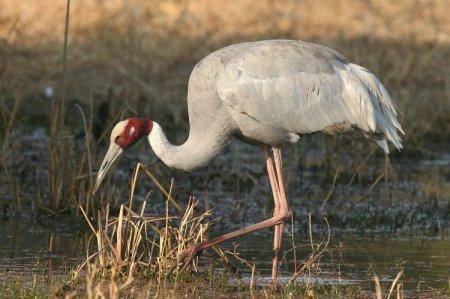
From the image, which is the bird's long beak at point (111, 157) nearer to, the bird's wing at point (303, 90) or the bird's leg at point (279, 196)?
the bird's wing at point (303, 90)

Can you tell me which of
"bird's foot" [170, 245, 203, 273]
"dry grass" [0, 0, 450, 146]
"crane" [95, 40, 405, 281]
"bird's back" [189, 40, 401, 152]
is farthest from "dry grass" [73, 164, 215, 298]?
"dry grass" [0, 0, 450, 146]

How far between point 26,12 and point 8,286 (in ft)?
30.8

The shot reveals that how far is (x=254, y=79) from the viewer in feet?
27.7

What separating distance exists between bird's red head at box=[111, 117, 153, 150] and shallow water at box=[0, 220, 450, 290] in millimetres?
788

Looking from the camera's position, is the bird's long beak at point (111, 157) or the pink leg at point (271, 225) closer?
the pink leg at point (271, 225)

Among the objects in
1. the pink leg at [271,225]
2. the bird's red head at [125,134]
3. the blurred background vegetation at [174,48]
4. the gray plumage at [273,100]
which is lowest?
the pink leg at [271,225]

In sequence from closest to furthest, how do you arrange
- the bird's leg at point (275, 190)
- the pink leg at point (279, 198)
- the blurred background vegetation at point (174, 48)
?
→ the bird's leg at point (275, 190)
the pink leg at point (279, 198)
the blurred background vegetation at point (174, 48)

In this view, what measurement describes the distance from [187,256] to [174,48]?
780cm

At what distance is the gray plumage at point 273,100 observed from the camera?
8.38m

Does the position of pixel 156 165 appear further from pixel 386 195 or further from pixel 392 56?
pixel 392 56

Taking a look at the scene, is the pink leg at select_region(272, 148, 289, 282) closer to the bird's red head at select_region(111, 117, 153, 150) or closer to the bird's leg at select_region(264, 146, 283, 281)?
the bird's leg at select_region(264, 146, 283, 281)

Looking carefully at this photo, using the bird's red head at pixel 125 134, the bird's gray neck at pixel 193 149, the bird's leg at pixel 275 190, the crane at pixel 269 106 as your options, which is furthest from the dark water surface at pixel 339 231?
the bird's gray neck at pixel 193 149

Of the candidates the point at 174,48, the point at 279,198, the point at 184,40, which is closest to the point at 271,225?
the point at 279,198

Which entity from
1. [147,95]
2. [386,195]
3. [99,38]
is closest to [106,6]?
[99,38]
